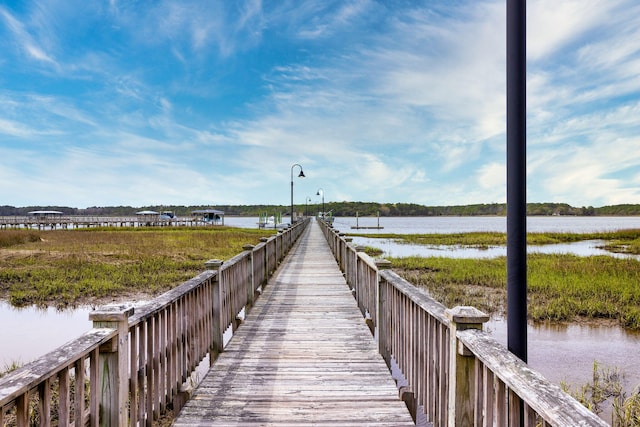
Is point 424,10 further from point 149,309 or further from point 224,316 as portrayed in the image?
point 149,309

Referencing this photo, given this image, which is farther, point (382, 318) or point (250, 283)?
point (250, 283)

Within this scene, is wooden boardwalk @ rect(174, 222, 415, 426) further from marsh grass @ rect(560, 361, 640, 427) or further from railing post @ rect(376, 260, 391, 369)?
marsh grass @ rect(560, 361, 640, 427)

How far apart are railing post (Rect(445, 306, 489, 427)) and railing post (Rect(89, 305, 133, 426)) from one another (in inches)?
87.8

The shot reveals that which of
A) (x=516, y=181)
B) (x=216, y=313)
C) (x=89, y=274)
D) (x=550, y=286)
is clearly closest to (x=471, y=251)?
(x=550, y=286)

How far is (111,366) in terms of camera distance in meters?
2.51

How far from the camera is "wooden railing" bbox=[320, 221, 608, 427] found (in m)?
1.61

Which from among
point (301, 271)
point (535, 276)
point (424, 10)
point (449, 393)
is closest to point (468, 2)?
point (449, 393)

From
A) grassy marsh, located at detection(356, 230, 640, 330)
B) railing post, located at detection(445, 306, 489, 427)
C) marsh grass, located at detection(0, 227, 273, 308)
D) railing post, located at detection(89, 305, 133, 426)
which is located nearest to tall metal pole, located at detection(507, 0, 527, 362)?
railing post, located at detection(445, 306, 489, 427)

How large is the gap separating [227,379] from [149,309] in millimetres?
1787

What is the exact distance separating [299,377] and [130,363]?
2.18m

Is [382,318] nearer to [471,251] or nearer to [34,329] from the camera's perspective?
[34,329]

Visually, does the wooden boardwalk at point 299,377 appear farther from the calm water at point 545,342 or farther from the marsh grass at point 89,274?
the marsh grass at point 89,274

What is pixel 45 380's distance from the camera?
183 cm

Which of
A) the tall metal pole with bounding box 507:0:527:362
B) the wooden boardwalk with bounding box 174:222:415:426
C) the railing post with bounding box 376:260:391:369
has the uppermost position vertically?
the tall metal pole with bounding box 507:0:527:362
